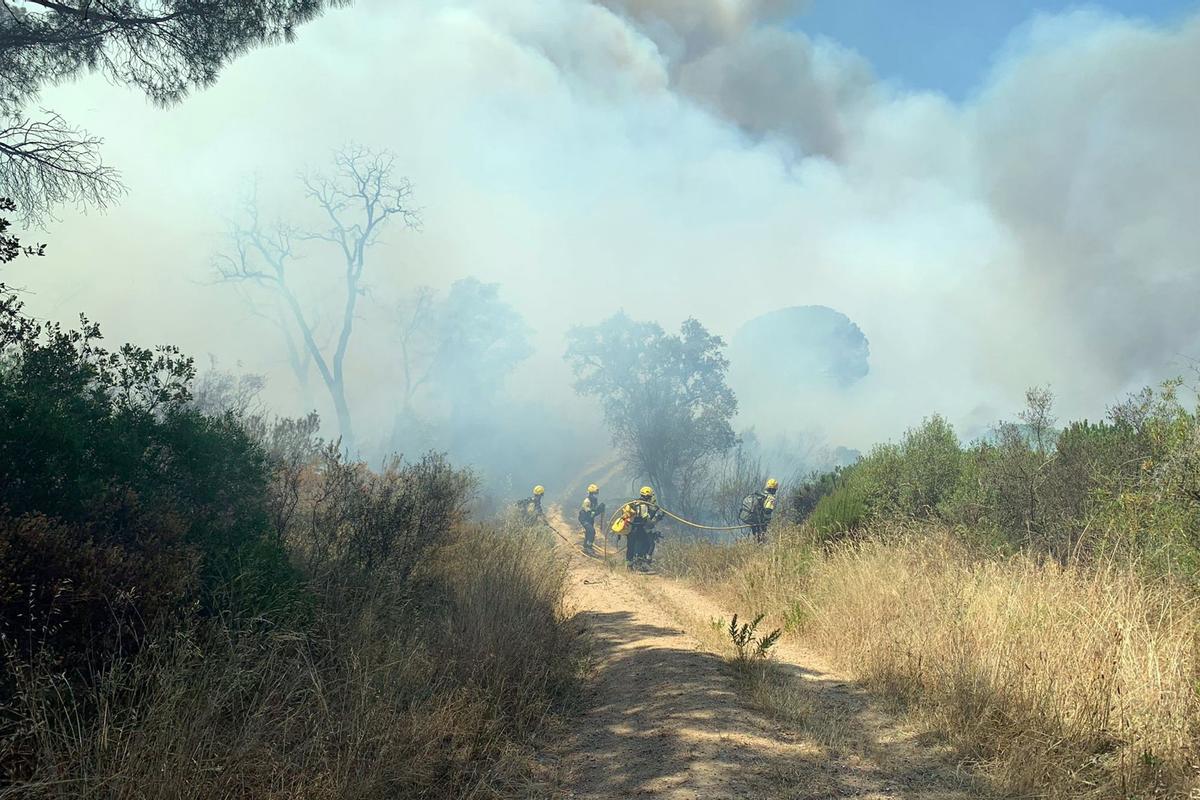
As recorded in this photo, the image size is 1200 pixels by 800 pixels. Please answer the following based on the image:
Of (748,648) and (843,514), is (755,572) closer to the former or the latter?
(843,514)

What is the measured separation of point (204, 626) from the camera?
13.7 feet

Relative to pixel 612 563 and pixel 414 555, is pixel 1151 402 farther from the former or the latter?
pixel 612 563

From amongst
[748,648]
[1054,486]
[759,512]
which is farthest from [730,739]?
[759,512]

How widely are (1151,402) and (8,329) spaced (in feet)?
34.1

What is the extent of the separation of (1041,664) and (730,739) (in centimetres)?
221

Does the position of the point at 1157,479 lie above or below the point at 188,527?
above

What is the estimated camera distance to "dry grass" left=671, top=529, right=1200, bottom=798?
12.4ft

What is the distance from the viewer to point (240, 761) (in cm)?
316

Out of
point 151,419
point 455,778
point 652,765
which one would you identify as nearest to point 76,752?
point 455,778

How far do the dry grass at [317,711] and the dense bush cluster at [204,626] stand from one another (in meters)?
0.02

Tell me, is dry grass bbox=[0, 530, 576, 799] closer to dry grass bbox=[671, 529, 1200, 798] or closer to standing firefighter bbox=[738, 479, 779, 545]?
dry grass bbox=[671, 529, 1200, 798]

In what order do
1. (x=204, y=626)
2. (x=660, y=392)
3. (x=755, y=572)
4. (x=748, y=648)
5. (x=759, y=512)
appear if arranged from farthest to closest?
(x=660, y=392) < (x=759, y=512) < (x=755, y=572) < (x=748, y=648) < (x=204, y=626)

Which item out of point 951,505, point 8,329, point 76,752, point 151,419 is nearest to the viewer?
point 76,752

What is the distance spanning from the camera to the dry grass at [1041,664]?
379 centimetres
